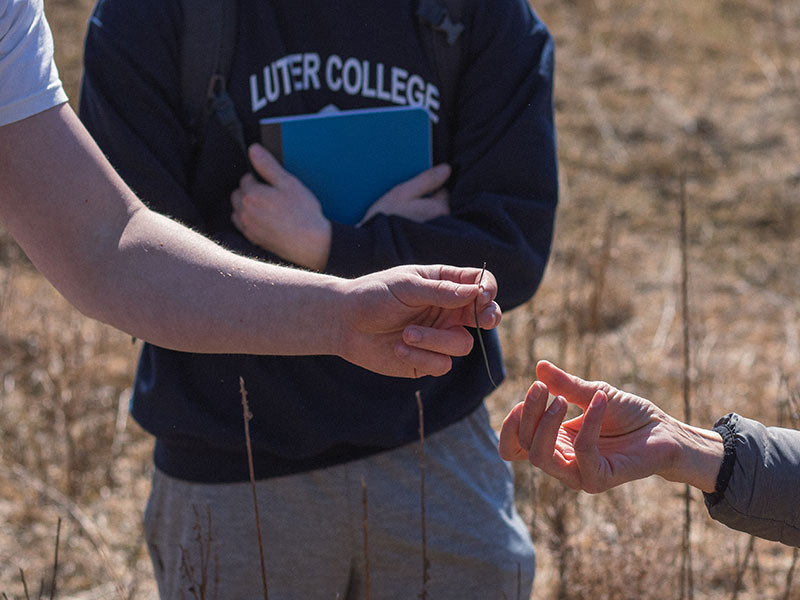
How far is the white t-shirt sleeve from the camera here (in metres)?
1.28

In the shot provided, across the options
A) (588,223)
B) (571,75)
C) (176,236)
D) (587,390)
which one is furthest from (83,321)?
(571,75)

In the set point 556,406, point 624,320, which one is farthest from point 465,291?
point 624,320

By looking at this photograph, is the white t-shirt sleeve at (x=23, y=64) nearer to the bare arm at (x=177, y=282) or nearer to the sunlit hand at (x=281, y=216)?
the bare arm at (x=177, y=282)

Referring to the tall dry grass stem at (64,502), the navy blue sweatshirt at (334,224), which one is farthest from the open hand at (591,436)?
the tall dry grass stem at (64,502)

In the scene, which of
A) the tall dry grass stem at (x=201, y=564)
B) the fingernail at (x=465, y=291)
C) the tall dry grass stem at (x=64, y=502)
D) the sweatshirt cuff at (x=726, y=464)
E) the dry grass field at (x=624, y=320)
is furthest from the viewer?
the tall dry grass stem at (x=64, y=502)

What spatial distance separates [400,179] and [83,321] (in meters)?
2.92

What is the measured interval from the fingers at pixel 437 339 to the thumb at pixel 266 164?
56cm

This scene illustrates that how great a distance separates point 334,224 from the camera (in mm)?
1720

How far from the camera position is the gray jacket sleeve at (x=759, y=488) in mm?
1333

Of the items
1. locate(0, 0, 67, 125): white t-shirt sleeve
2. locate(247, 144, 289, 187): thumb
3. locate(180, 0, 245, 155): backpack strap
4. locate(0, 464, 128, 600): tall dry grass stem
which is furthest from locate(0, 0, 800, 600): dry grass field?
locate(0, 0, 67, 125): white t-shirt sleeve

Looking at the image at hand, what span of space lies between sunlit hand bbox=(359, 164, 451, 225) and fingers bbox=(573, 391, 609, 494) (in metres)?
0.62

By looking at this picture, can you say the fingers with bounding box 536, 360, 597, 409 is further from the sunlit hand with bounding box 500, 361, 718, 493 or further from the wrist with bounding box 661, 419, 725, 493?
the wrist with bounding box 661, 419, 725, 493

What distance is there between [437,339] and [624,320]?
3.40m

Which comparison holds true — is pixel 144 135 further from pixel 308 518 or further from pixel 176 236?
pixel 308 518
